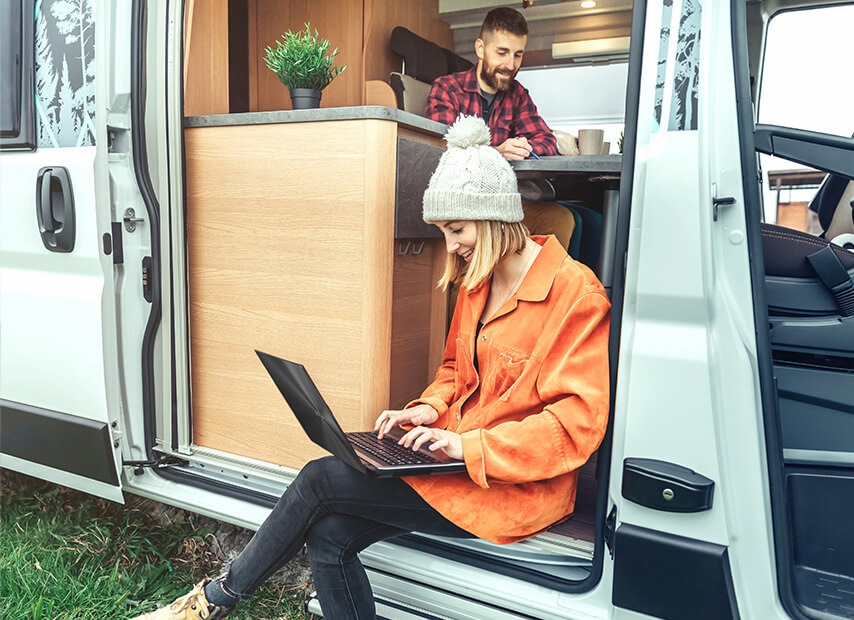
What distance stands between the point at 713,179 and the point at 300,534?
3.90 ft

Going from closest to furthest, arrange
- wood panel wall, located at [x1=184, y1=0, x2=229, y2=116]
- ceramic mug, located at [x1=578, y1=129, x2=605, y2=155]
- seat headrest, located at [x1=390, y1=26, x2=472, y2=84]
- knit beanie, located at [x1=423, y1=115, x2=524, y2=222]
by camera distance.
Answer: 1. knit beanie, located at [x1=423, y1=115, x2=524, y2=222]
2. wood panel wall, located at [x1=184, y1=0, x2=229, y2=116]
3. ceramic mug, located at [x1=578, y1=129, x2=605, y2=155]
4. seat headrest, located at [x1=390, y1=26, x2=472, y2=84]

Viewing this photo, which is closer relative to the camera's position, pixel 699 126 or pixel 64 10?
pixel 699 126

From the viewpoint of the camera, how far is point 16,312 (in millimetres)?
2031

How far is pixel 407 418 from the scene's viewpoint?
5.28 feet

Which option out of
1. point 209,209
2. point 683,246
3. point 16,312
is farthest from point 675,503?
point 16,312

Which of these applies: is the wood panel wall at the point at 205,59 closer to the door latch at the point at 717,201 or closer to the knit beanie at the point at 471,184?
the knit beanie at the point at 471,184

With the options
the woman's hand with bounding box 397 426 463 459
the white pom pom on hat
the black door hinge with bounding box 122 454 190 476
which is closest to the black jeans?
the woman's hand with bounding box 397 426 463 459

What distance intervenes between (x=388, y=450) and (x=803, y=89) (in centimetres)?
191

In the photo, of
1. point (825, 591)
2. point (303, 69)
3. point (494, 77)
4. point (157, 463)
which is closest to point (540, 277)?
point (825, 591)

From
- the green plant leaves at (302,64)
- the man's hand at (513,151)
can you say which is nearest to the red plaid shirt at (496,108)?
the man's hand at (513,151)

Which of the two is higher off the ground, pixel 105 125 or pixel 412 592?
pixel 105 125

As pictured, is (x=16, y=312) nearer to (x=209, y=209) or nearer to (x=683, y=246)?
(x=209, y=209)

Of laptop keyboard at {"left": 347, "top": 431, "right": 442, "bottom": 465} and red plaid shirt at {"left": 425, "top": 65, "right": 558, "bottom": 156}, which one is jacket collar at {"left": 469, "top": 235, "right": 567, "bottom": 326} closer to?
laptop keyboard at {"left": 347, "top": 431, "right": 442, "bottom": 465}

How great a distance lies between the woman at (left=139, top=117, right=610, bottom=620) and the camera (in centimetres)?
132
